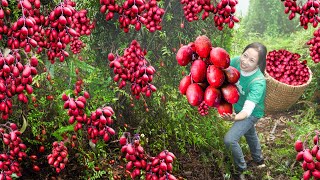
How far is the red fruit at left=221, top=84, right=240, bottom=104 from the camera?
0.73m

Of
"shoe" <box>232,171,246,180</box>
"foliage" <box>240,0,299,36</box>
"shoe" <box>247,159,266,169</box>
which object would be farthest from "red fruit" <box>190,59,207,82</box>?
"foliage" <box>240,0,299,36</box>

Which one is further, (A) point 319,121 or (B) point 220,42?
(A) point 319,121

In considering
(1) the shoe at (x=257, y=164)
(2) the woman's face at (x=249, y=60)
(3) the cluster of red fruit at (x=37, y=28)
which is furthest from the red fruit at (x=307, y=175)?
(1) the shoe at (x=257, y=164)

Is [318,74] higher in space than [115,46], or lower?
lower

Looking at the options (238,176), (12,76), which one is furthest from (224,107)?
(238,176)

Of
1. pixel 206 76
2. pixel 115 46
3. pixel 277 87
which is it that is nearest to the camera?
pixel 206 76

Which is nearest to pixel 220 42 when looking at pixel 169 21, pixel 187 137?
pixel 169 21

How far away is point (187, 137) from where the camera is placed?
13.0 feet

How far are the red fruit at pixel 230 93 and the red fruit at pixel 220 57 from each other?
0.04 meters

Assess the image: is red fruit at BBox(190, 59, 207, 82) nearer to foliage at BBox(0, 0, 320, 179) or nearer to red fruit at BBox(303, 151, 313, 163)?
red fruit at BBox(303, 151, 313, 163)

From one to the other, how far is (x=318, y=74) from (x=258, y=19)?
5.39 metres

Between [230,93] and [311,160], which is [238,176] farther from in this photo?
[230,93]

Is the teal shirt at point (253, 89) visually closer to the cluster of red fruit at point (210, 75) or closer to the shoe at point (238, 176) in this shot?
the shoe at point (238, 176)

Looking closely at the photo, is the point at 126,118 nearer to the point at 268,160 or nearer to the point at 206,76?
the point at 268,160
